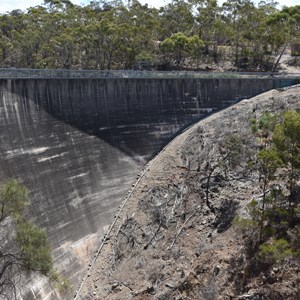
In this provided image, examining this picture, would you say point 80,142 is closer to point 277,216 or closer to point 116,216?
point 116,216

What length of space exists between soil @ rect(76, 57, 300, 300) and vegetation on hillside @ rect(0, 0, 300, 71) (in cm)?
1827

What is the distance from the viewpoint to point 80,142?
106 ft

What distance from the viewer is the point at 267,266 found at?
19.3m

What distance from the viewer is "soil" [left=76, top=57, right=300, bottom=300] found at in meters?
20.1

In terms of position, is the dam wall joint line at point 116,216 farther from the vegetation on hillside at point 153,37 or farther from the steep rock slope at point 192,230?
the vegetation on hillside at point 153,37

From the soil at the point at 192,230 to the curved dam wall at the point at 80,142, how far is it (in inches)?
70.6

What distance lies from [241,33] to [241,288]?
1761 inches

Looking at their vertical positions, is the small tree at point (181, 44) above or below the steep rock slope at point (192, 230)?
above

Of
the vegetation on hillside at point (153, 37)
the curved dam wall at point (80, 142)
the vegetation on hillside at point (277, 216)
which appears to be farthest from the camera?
the vegetation on hillside at point (153, 37)

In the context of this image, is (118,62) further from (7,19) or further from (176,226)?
(176,226)

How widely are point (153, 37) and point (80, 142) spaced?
29833 millimetres

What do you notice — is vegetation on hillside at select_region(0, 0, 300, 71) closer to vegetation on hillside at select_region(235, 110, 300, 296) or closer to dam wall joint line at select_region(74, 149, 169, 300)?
dam wall joint line at select_region(74, 149, 169, 300)

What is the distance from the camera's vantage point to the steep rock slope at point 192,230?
20266 mm

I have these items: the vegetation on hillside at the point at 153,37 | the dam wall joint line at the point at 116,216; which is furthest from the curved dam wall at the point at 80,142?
the vegetation on hillside at the point at 153,37
